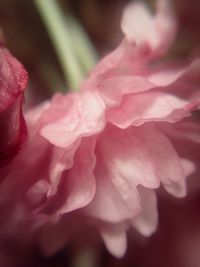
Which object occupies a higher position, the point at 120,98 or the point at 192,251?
the point at 120,98

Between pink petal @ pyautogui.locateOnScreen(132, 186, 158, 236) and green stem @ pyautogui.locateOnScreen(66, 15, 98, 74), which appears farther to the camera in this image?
green stem @ pyautogui.locateOnScreen(66, 15, 98, 74)

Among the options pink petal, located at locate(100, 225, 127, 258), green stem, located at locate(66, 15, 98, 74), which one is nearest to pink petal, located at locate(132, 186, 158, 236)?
pink petal, located at locate(100, 225, 127, 258)

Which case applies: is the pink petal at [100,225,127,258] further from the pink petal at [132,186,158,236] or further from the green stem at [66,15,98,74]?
the green stem at [66,15,98,74]

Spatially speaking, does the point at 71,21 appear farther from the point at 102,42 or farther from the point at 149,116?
the point at 149,116

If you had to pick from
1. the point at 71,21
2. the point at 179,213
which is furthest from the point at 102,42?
the point at 179,213

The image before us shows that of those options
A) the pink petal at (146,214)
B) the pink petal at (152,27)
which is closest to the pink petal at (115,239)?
the pink petal at (146,214)

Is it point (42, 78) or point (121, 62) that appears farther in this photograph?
point (42, 78)
